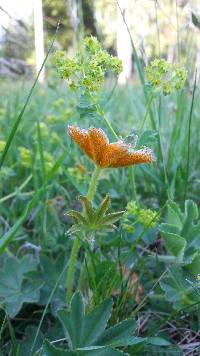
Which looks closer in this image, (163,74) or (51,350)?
(51,350)

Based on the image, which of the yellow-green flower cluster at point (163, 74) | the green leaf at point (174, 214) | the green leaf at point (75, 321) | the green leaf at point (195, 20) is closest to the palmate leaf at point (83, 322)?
the green leaf at point (75, 321)

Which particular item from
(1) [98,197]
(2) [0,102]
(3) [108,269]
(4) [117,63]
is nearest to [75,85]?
(4) [117,63]

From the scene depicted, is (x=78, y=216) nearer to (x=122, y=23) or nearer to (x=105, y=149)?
(x=105, y=149)

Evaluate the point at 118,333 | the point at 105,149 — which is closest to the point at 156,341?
the point at 118,333

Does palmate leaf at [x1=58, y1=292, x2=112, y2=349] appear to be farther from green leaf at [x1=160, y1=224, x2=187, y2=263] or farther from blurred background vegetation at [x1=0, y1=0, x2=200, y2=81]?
blurred background vegetation at [x1=0, y1=0, x2=200, y2=81]

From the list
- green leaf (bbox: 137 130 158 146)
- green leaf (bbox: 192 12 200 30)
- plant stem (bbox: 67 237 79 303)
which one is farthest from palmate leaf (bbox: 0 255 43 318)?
green leaf (bbox: 192 12 200 30)
